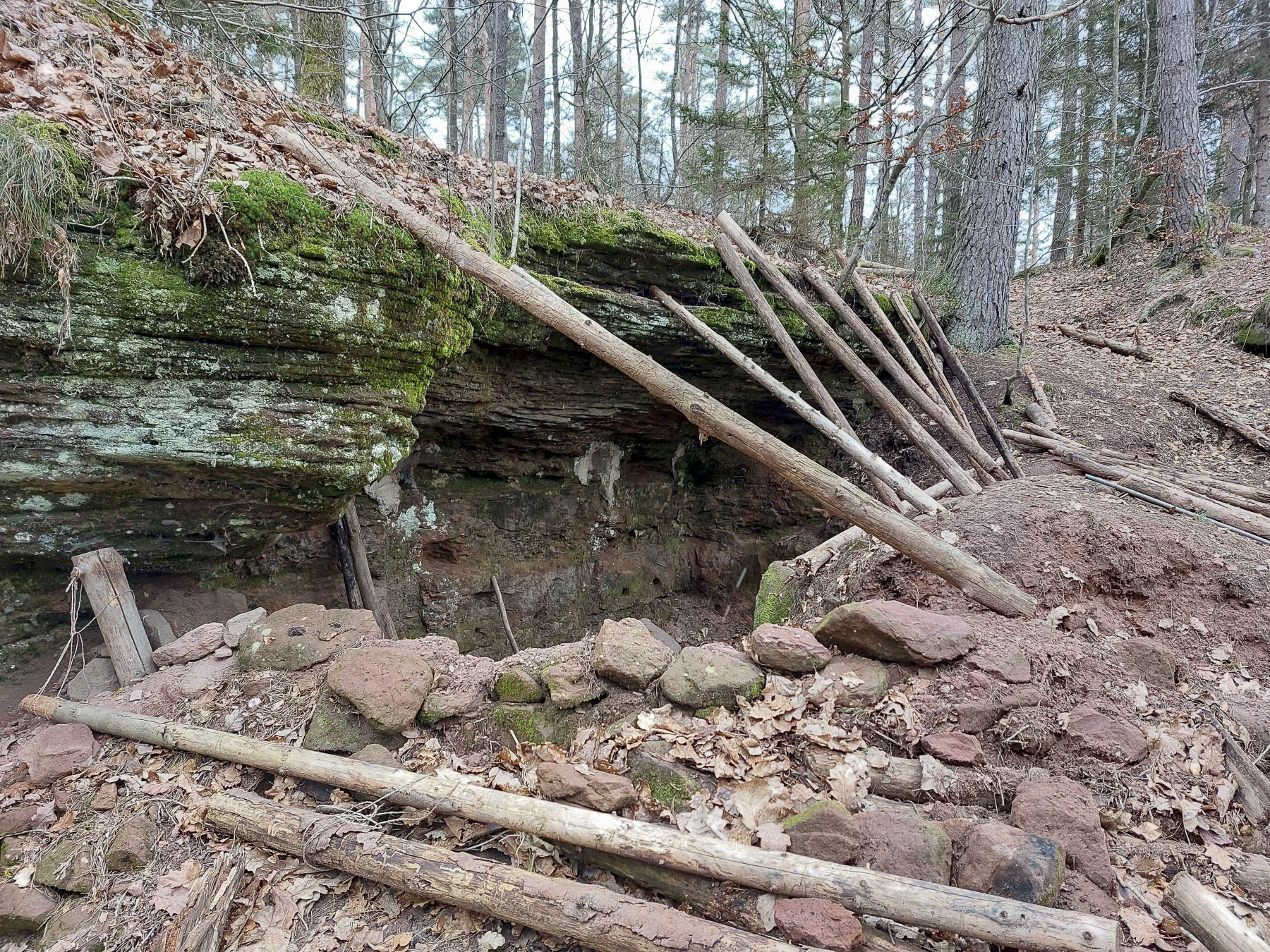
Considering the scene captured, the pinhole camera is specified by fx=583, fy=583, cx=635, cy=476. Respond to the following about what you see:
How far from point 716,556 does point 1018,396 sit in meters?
4.58

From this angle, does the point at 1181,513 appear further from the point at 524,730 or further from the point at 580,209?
the point at 580,209

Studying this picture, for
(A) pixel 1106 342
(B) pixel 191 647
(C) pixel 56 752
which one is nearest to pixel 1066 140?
(A) pixel 1106 342

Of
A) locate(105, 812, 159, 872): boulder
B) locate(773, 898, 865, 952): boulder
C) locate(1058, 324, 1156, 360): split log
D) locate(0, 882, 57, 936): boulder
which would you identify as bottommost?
locate(0, 882, 57, 936): boulder

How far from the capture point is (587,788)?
246 centimetres

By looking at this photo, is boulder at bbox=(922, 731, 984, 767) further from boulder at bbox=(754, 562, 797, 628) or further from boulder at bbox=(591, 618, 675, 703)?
boulder at bbox=(754, 562, 797, 628)

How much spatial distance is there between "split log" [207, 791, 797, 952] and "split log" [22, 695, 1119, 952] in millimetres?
150

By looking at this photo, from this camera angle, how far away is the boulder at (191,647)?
3754 mm

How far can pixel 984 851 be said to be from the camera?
6.68 ft

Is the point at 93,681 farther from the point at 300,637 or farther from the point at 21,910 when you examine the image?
the point at 21,910

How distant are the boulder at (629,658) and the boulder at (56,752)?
2725 mm

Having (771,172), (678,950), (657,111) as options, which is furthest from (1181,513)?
(657,111)

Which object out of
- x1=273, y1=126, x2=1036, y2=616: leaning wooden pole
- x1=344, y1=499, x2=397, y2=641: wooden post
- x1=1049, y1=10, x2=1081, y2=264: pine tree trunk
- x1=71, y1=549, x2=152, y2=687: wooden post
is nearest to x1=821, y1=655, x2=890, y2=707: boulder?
x1=273, y1=126, x2=1036, y2=616: leaning wooden pole

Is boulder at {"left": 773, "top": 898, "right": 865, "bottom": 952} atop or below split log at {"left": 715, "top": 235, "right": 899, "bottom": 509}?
below

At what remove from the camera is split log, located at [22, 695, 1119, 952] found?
70.6 inches
